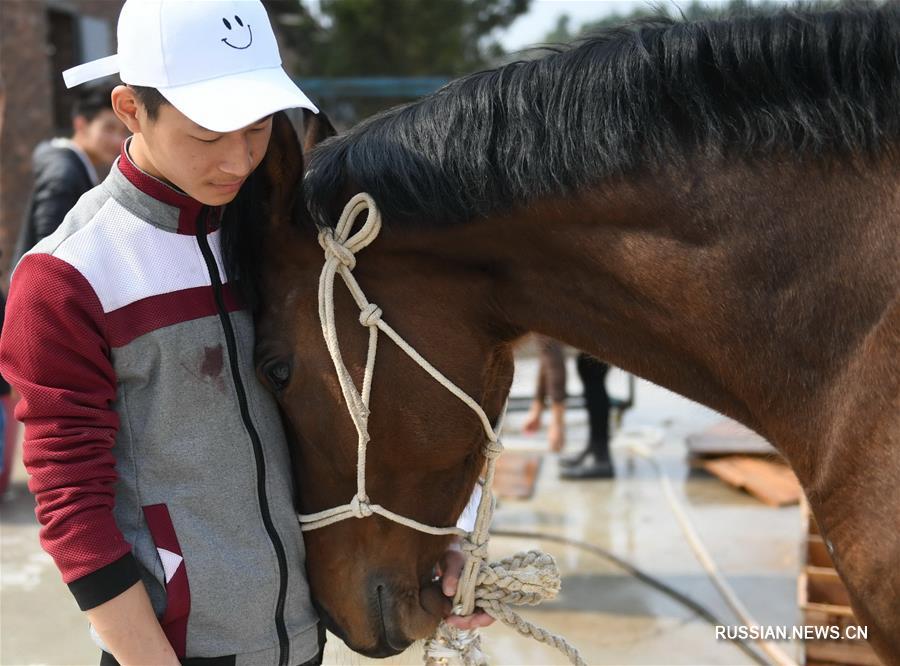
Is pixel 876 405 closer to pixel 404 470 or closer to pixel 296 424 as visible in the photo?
pixel 404 470

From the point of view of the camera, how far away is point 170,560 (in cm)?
128

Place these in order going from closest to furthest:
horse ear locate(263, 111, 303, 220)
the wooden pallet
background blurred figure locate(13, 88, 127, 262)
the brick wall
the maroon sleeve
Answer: the maroon sleeve
horse ear locate(263, 111, 303, 220)
the wooden pallet
background blurred figure locate(13, 88, 127, 262)
the brick wall

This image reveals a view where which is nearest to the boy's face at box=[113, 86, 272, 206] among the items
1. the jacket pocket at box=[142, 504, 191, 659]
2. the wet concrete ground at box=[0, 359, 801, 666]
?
the jacket pocket at box=[142, 504, 191, 659]

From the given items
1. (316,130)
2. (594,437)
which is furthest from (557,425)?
(316,130)

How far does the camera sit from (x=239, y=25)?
49.3 inches

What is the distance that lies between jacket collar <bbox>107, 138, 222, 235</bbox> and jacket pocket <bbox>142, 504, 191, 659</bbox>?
42 cm

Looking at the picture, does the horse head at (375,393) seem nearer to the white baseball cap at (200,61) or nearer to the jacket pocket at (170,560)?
the white baseball cap at (200,61)

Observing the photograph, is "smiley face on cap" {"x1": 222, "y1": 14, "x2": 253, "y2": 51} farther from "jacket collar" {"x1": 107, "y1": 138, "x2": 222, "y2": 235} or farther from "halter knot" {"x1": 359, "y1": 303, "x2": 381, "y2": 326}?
"halter knot" {"x1": 359, "y1": 303, "x2": 381, "y2": 326}

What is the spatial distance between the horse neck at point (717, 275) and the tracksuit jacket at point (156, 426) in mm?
406

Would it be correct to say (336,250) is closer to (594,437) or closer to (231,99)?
(231,99)

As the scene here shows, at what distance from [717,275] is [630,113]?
27 centimetres

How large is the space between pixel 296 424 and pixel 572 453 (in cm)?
436

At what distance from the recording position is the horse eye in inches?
56.0

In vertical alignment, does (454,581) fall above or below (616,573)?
above
